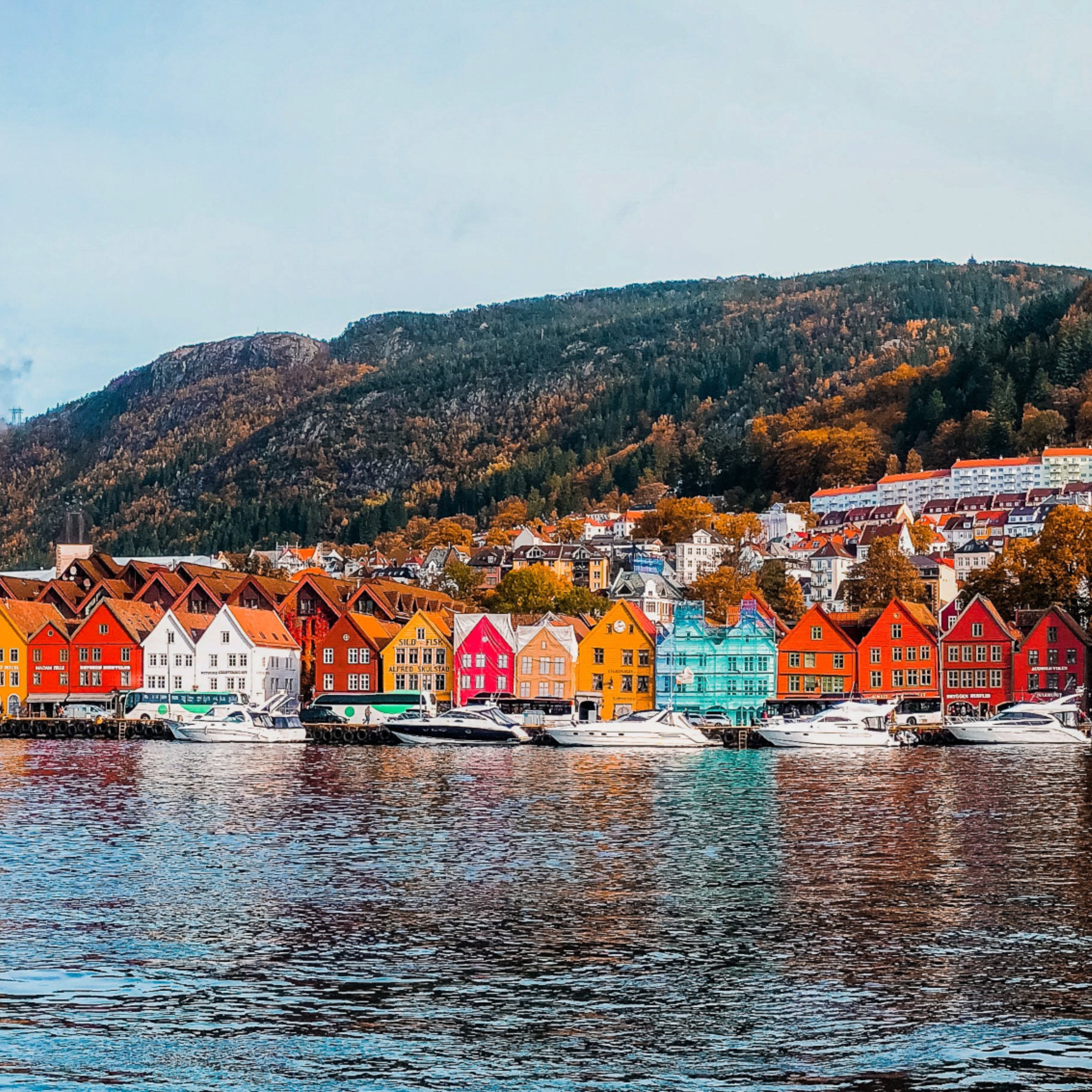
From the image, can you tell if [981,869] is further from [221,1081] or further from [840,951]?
[221,1081]

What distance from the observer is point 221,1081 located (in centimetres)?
2366

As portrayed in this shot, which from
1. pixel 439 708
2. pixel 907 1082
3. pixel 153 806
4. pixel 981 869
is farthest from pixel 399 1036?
pixel 439 708

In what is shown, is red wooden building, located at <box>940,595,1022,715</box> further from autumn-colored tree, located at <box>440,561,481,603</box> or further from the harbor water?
autumn-colored tree, located at <box>440,561,481,603</box>

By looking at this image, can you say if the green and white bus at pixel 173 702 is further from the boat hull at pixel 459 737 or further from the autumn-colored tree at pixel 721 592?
the autumn-colored tree at pixel 721 592

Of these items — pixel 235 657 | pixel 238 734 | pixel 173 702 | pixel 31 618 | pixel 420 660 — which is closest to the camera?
pixel 238 734

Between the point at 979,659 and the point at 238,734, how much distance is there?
57592mm

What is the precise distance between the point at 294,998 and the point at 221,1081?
15.3 feet

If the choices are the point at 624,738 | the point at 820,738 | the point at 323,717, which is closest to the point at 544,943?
the point at 624,738

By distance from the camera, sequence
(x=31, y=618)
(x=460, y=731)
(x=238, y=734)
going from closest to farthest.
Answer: (x=460, y=731) → (x=238, y=734) → (x=31, y=618)

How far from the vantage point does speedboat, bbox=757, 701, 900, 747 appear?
101 metres

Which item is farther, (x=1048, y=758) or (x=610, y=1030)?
(x=1048, y=758)

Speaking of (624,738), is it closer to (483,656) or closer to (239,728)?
(239,728)

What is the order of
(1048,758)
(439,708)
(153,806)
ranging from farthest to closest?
(439,708) → (1048,758) → (153,806)

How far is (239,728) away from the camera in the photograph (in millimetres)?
104375
